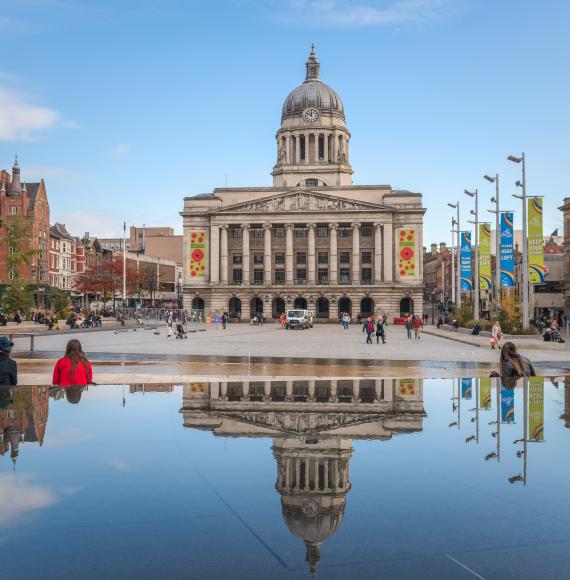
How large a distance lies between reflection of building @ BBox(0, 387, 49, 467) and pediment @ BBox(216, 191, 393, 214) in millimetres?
89700

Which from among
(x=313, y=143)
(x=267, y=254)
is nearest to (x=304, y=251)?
(x=267, y=254)

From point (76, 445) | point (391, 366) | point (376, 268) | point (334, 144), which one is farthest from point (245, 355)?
point (334, 144)

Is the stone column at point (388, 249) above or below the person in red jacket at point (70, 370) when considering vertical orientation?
above

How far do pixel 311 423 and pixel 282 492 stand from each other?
131 inches

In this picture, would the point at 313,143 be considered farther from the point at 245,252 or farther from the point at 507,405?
the point at 507,405

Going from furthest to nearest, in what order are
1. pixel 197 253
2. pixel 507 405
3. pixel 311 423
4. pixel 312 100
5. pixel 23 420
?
pixel 312 100, pixel 197 253, pixel 507 405, pixel 23 420, pixel 311 423

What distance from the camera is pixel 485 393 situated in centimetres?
1391

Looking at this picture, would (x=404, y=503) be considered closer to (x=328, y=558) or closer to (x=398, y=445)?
(x=328, y=558)

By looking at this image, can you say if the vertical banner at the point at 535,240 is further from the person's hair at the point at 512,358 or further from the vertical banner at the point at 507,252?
the person's hair at the point at 512,358

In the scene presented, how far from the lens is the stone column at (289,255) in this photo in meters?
102

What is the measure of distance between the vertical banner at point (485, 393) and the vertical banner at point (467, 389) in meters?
0.21

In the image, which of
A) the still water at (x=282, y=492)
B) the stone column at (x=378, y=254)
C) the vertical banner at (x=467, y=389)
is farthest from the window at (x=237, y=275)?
the still water at (x=282, y=492)

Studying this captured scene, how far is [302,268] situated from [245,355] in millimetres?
73260

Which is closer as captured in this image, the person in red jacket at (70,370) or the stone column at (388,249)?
the person in red jacket at (70,370)
